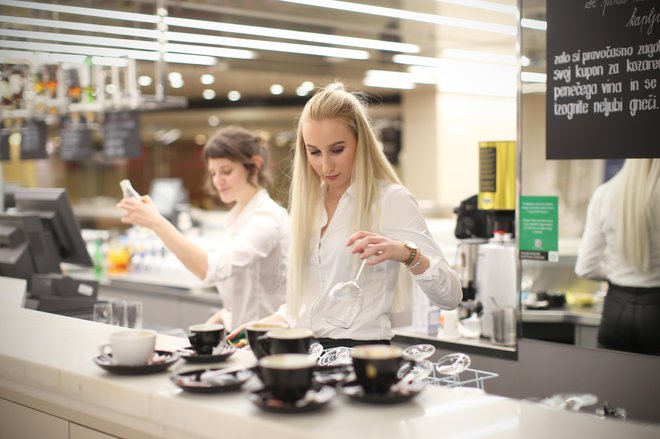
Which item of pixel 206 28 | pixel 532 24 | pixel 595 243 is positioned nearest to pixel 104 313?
pixel 532 24

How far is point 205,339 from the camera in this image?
1.94m

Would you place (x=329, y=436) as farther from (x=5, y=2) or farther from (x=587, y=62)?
(x=5, y=2)

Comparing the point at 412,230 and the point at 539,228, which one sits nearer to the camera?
the point at 412,230

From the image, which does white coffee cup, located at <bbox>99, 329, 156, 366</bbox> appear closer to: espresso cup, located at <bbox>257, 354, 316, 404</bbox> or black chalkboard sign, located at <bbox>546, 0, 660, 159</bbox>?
espresso cup, located at <bbox>257, 354, 316, 404</bbox>

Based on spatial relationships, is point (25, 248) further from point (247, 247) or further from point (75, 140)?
point (75, 140)

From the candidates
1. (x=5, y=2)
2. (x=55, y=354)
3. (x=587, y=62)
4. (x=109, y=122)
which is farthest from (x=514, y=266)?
(x=109, y=122)

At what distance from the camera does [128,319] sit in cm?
331

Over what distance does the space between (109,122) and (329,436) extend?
6144 millimetres

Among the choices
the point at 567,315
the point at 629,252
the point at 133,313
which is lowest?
the point at 567,315

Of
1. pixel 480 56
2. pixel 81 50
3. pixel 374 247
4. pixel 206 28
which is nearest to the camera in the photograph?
pixel 374 247

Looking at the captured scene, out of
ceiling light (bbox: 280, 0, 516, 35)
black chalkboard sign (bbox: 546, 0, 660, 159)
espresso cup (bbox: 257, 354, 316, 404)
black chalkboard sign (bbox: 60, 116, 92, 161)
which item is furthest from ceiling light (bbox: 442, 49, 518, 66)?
espresso cup (bbox: 257, 354, 316, 404)

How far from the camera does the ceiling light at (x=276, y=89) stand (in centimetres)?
1342

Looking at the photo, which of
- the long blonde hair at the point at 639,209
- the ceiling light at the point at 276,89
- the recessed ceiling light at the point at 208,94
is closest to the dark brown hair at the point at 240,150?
the long blonde hair at the point at 639,209

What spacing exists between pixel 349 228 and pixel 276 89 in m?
11.6
